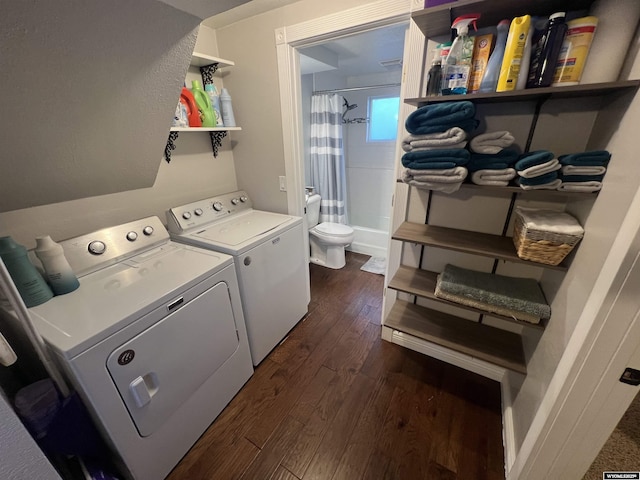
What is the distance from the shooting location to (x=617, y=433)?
1.35 meters

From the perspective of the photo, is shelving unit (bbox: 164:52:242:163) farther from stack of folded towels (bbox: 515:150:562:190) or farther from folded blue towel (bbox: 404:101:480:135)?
stack of folded towels (bbox: 515:150:562:190)

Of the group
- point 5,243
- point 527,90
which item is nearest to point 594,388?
point 527,90

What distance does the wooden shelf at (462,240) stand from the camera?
46.6 inches

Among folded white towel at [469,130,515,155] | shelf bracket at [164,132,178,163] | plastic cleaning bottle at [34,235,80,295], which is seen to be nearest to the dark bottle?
folded white towel at [469,130,515,155]

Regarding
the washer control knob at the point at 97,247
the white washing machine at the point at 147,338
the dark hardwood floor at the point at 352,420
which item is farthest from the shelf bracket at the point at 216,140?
the dark hardwood floor at the point at 352,420

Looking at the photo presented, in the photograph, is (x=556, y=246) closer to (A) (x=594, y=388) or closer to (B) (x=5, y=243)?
(A) (x=594, y=388)

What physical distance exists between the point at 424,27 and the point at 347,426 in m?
2.02

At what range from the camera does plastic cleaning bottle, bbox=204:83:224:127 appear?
5.91 ft

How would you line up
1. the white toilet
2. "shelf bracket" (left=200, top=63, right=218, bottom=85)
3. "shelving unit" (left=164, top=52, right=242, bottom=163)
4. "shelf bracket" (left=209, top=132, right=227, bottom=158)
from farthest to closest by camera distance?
the white toilet < "shelf bracket" (left=209, top=132, right=227, bottom=158) < "shelf bracket" (left=200, top=63, right=218, bottom=85) < "shelving unit" (left=164, top=52, right=242, bottom=163)

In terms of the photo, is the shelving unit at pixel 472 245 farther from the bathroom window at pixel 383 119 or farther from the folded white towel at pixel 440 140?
the bathroom window at pixel 383 119

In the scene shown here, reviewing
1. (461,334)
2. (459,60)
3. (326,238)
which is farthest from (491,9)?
(326,238)

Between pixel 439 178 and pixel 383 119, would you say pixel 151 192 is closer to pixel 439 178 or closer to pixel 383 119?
pixel 439 178

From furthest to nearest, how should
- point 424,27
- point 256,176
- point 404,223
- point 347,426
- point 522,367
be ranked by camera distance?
point 256,176 < point 404,223 < point 347,426 < point 522,367 < point 424,27

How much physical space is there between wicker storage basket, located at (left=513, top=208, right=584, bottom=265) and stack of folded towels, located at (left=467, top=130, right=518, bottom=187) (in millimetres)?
205
